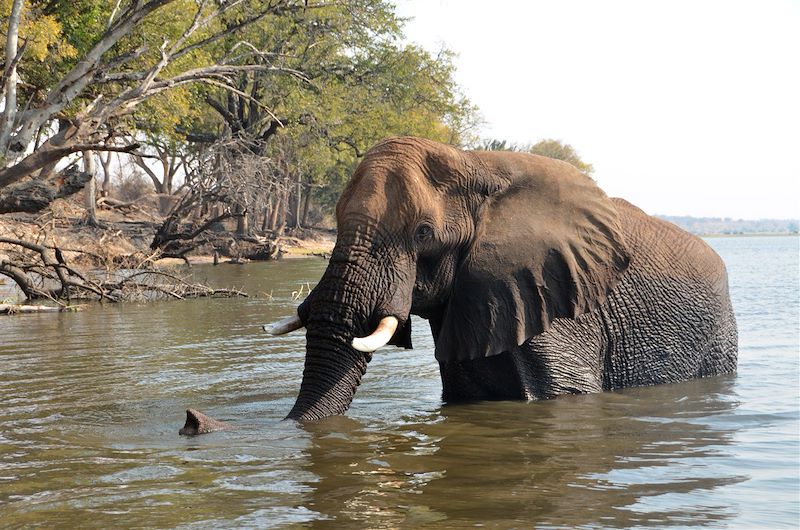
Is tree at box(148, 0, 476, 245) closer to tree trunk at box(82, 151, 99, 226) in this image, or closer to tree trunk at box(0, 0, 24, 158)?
tree trunk at box(82, 151, 99, 226)

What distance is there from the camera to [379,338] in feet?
20.7

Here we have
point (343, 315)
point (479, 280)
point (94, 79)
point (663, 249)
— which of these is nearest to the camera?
point (343, 315)

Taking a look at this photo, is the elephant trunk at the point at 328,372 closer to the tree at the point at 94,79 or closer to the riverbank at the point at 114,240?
the tree at the point at 94,79

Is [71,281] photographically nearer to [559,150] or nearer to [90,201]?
[90,201]

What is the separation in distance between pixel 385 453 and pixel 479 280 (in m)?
1.49

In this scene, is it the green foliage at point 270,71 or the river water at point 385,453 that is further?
the green foliage at point 270,71

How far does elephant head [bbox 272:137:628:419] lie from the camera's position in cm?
658

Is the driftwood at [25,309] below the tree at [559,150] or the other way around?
below

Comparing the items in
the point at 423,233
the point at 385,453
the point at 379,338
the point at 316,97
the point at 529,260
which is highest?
the point at 316,97

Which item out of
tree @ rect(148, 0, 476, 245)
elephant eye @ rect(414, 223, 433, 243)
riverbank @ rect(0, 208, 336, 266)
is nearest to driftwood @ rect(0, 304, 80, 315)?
riverbank @ rect(0, 208, 336, 266)

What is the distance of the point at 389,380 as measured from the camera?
9742 mm

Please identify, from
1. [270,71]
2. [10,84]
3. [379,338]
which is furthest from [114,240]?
[379,338]

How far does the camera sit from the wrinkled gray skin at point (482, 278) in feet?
21.7

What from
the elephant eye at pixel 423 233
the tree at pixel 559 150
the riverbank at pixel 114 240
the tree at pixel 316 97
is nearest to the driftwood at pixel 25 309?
the riverbank at pixel 114 240
